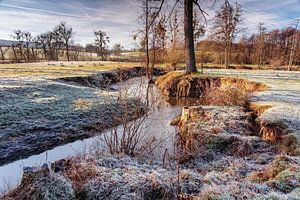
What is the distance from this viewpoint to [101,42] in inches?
1841

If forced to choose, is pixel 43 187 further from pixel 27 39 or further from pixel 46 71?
pixel 27 39

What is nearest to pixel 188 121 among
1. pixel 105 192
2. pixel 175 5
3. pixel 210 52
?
pixel 105 192

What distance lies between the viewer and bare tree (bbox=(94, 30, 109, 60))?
45.6 m

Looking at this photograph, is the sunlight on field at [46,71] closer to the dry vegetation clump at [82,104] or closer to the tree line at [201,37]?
the dry vegetation clump at [82,104]

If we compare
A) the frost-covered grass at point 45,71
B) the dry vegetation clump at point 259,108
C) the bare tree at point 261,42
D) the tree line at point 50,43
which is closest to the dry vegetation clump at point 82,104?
the frost-covered grass at point 45,71

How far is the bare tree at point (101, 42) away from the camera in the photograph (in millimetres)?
45562

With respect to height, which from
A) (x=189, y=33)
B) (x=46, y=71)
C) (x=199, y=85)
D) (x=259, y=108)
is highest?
(x=189, y=33)

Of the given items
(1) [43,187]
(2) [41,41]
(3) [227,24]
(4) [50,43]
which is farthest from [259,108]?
(2) [41,41]

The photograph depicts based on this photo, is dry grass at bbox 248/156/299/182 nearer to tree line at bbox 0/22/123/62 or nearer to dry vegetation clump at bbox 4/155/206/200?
dry vegetation clump at bbox 4/155/206/200

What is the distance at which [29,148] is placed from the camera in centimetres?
678

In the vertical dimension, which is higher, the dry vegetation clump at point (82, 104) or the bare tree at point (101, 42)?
the bare tree at point (101, 42)

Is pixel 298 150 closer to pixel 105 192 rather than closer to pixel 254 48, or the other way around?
pixel 105 192

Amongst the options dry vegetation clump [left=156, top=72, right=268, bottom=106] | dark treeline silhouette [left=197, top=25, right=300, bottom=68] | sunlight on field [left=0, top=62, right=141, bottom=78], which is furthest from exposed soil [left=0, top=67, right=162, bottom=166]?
dark treeline silhouette [left=197, top=25, right=300, bottom=68]

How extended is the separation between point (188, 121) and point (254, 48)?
31353 mm
